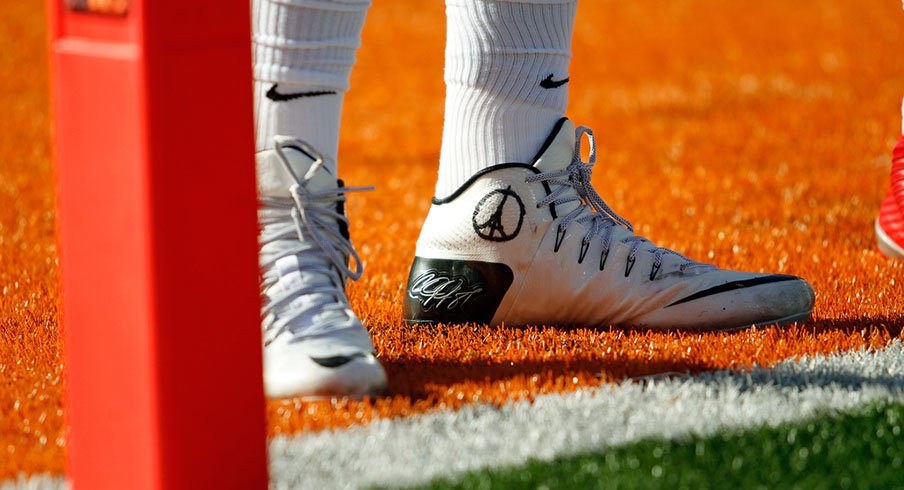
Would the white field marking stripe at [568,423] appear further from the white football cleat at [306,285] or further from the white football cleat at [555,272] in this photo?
the white football cleat at [555,272]

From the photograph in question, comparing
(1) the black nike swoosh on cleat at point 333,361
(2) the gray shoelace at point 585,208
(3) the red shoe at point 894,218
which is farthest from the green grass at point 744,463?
(3) the red shoe at point 894,218

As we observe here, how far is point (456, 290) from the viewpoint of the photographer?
5.87 feet

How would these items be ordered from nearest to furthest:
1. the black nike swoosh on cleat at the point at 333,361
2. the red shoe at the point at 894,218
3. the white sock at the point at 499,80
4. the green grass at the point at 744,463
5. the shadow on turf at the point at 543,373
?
1. the green grass at the point at 744,463
2. the black nike swoosh on cleat at the point at 333,361
3. the shadow on turf at the point at 543,373
4. the white sock at the point at 499,80
5. the red shoe at the point at 894,218

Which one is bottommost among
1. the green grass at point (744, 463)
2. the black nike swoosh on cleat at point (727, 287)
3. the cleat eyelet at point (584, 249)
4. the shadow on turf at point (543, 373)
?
the shadow on turf at point (543, 373)

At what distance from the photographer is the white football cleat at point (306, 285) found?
142 cm

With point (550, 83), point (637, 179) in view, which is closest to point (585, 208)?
point (550, 83)

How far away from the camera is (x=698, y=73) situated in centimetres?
499

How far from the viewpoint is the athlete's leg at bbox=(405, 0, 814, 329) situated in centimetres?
175

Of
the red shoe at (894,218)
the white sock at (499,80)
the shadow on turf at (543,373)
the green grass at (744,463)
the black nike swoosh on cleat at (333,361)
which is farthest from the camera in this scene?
the red shoe at (894,218)

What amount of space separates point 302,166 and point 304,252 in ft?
0.39

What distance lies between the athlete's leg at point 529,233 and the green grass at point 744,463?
44 centimetres

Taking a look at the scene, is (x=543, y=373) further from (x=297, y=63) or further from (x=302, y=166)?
(x=297, y=63)

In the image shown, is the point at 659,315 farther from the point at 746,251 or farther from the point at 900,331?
the point at 746,251
